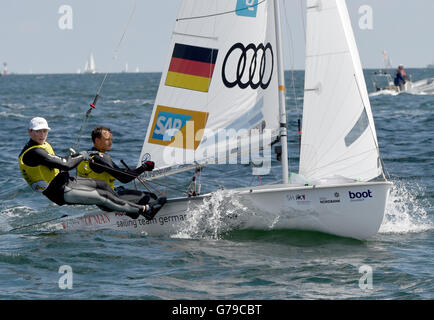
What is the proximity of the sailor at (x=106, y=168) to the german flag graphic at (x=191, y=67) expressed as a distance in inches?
40.5

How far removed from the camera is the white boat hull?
7121 millimetres

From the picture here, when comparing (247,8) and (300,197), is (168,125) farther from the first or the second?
(300,197)

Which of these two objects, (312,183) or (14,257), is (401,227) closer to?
(312,183)

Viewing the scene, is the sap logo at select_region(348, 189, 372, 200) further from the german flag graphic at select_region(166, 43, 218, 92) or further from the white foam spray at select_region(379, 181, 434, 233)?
the german flag graphic at select_region(166, 43, 218, 92)

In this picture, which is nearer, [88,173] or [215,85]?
[88,173]

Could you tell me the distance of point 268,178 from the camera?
11695 millimetres

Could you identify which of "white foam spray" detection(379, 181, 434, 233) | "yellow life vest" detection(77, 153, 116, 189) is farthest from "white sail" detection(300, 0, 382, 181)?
"yellow life vest" detection(77, 153, 116, 189)

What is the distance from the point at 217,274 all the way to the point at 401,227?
9.84ft

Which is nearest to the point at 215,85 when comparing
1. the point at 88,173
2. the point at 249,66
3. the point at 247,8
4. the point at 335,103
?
the point at 249,66

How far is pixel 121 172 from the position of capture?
23.9 ft

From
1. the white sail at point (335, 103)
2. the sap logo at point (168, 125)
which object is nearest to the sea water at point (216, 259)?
the white sail at point (335, 103)

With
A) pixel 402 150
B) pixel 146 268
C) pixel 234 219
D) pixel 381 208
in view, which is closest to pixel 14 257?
pixel 146 268

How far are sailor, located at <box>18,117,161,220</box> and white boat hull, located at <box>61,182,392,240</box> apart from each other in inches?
13.8

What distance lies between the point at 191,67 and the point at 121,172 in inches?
59.3
